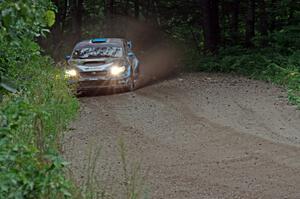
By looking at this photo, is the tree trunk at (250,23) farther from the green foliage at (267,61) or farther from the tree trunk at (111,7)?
the tree trunk at (111,7)

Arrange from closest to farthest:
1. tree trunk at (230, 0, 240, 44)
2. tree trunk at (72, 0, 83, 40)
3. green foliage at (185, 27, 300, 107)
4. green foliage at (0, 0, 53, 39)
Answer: green foliage at (0, 0, 53, 39), green foliage at (185, 27, 300, 107), tree trunk at (230, 0, 240, 44), tree trunk at (72, 0, 83, 40)

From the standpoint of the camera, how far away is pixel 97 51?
1972cm

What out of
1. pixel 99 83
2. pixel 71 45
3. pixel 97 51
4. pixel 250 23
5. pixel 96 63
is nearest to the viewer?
pixel 99 83

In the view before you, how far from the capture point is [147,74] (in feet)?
89.3

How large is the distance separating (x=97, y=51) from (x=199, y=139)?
28.5 feet

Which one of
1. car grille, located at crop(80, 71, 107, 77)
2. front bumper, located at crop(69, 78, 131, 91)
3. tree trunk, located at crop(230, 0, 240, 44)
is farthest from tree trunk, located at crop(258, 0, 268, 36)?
car grille, located at crop(80, 71, 107, 77)

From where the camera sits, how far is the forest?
140 inches

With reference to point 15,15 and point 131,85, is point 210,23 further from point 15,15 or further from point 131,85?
point 15,15

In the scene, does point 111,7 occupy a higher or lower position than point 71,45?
higher

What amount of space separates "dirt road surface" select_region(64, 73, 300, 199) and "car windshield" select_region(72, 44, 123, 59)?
1613mm

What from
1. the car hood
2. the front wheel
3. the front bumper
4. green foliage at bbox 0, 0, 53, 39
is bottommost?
the front wheel

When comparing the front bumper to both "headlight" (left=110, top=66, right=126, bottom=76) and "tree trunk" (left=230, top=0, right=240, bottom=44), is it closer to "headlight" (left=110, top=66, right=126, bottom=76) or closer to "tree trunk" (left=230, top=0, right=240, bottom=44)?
"headlight" (left=110, top=66, right=126, bottom=76)

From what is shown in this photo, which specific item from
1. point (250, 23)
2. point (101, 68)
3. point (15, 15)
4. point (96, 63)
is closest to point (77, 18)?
point (250, 23)

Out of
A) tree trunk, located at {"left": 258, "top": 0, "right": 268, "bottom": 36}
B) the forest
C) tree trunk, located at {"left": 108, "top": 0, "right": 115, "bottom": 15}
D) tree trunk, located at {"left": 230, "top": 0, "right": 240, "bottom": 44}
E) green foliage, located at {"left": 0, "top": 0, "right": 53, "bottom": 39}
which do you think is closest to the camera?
green foliage, located at {"left": 0, "top": 0, "right": 53, "bottom": 39}
